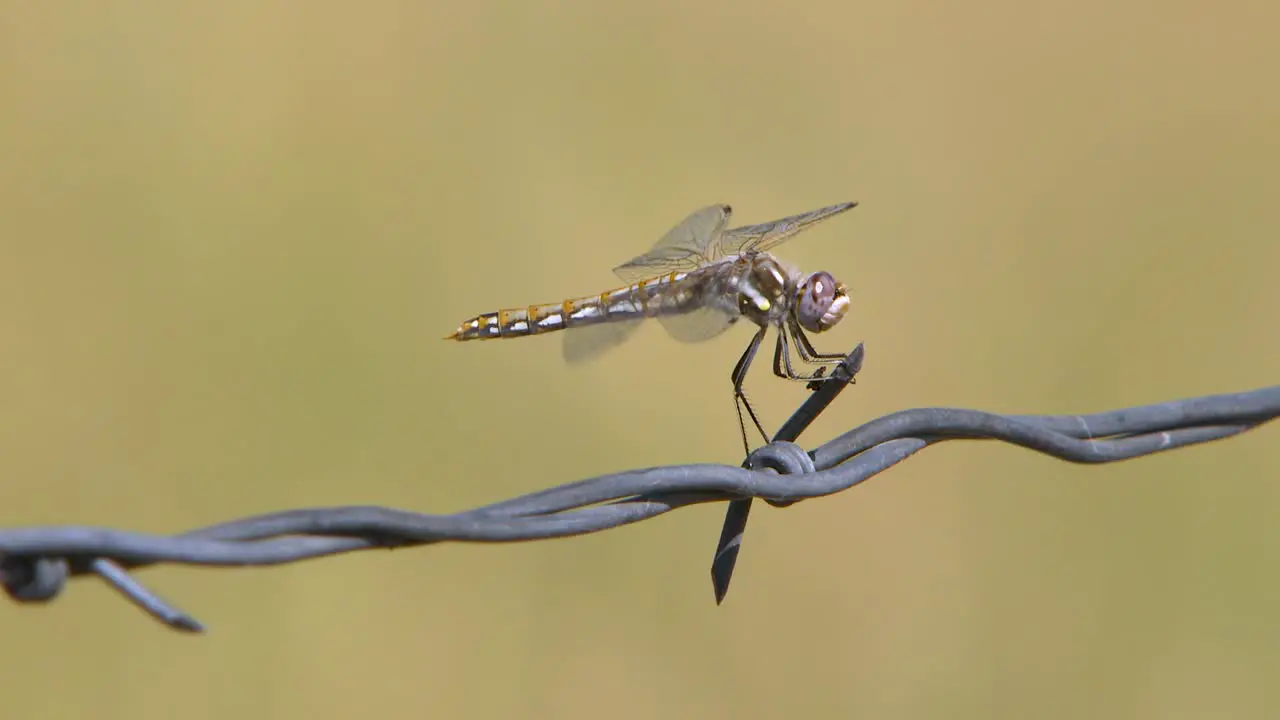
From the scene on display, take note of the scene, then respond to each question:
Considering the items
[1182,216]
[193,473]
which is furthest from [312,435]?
[1182,216]

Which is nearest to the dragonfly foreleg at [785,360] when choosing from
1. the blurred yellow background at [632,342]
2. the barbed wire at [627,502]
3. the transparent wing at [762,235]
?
the transparent wing at [762,235]

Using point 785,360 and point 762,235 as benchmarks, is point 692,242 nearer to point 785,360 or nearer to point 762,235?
point 762,235

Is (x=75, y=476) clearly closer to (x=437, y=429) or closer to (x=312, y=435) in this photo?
(x=312, y=435)

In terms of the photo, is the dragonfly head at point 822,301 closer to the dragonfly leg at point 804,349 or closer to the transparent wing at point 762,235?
the dragonfly leg at point 804,349

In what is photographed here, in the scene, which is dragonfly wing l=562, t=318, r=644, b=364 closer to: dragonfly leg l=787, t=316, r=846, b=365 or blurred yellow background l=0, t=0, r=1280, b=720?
dragonfly leg l=787, t=316, r=846, b=365

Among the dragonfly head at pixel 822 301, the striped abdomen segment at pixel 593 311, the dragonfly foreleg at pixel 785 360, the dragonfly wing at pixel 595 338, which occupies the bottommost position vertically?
the dragonfly foreleg at pixel 785 360

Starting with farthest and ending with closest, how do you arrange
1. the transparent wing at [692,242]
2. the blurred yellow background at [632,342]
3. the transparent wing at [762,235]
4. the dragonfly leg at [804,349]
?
the blurred yellow background at [632,342]
the transparent wing at [692,242]
the transparent wing at [762,235]
the dragonfly leg at [804,349]

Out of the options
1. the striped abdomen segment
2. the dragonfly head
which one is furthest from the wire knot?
the striped abdomen segment

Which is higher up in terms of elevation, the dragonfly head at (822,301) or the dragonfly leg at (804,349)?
the dragonfly head at (822,301)
